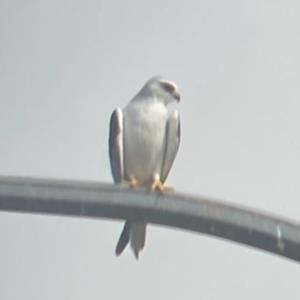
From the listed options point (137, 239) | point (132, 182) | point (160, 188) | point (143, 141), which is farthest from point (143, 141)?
point (160, 188)

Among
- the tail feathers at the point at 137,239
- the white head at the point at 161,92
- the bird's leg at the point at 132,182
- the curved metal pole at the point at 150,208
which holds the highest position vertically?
the curved metal pole at the point at 150,208

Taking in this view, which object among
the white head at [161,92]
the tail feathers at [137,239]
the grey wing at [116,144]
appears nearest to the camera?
the tail feathers at [137,239]

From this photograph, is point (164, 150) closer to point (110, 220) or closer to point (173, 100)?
point (173, 100)

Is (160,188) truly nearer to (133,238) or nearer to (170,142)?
(133,238)

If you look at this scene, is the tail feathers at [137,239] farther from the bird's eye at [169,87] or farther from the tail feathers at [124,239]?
the bird's eye at [169,87]

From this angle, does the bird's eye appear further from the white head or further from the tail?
the tail

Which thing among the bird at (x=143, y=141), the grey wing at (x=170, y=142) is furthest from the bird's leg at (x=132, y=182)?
the grey wing at (x=170, y=142)
